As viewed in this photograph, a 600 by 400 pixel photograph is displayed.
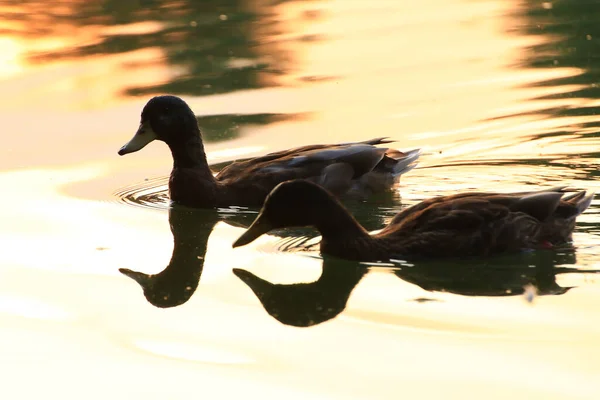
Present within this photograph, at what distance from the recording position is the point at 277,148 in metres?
11.8

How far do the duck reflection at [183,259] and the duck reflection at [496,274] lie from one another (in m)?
1.31

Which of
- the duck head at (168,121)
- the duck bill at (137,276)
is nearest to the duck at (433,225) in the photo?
the duck bill at (137,276)

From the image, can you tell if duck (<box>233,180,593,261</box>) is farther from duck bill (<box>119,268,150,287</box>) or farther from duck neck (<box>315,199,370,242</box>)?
duck bill (<box>119,268,150,287</box>)

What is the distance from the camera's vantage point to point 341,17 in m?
18.1

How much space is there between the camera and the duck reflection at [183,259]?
803 cm

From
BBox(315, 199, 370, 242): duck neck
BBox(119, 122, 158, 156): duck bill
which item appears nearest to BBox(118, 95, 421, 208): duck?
BBox(119, 122, 158, 156): duck bill

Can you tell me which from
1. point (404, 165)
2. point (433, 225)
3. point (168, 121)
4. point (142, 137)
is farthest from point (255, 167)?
point (433, 225)

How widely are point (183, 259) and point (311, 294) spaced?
135 centimetres

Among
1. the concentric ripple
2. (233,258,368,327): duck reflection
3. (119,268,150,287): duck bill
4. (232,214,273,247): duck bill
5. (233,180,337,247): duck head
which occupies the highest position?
(233,180,337,247): duck head

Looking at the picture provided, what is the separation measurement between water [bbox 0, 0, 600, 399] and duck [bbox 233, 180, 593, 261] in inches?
5.0

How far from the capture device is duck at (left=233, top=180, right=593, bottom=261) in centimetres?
824

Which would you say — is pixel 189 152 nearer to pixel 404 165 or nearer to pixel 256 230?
pixel 404 165

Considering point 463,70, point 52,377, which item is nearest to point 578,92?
point 463,70

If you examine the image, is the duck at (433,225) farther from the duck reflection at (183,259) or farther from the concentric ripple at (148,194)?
the concentric ripple at (148,194)
